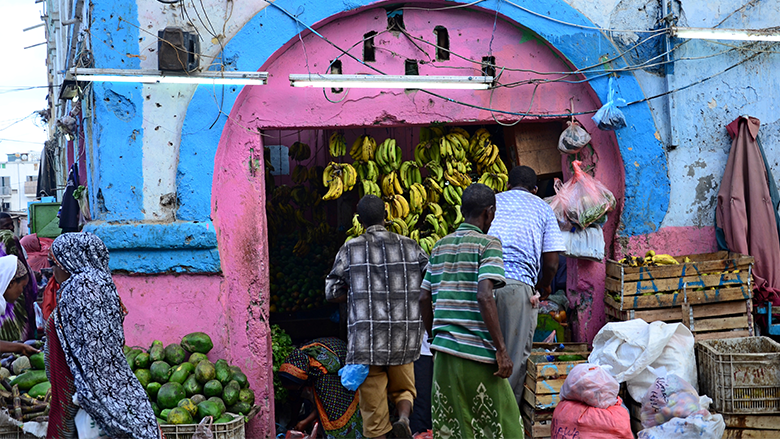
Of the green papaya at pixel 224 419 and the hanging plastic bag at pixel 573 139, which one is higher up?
the hanging plastic bag at pixel 573 139

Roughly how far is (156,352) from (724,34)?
5.01 metres

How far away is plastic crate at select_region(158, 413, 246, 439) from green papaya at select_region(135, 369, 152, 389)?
1.43 ft

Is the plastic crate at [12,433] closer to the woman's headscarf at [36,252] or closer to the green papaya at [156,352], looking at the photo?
the green papaya at [156,352]

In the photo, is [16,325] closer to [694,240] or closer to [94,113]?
[94,113]

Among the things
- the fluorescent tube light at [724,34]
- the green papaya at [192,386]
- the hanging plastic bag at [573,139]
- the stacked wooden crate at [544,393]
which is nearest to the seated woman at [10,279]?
the green papaya at [192,386]

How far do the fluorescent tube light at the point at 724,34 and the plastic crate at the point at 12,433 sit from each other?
18.4ft

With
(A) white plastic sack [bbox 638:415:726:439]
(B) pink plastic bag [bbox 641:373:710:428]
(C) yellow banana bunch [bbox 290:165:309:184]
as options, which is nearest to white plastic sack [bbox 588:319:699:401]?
(B) pink plastic bag [bbox 641:373:710:428]

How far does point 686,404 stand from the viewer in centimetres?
413

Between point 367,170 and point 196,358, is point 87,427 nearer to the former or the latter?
point 196,358

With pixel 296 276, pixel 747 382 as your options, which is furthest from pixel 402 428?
pixel 296 276

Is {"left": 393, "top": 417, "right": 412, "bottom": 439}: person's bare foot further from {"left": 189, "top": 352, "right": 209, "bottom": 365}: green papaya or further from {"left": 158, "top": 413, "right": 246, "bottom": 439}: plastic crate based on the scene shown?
{"left": 189, "top": 352, "right": 209, "bottom": 365}: green papaya

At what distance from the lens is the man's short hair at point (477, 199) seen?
11.3 ft

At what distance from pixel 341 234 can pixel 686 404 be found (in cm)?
411

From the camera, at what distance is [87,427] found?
10.1 ft
